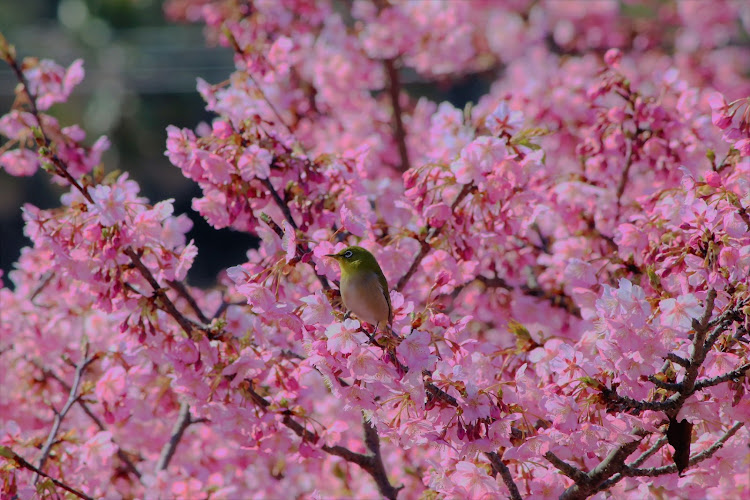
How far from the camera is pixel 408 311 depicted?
1995 mm

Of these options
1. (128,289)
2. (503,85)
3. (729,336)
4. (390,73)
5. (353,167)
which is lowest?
(729,336)

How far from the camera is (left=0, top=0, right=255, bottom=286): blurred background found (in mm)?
11680

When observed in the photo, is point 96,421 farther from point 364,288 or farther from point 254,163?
point 364,288

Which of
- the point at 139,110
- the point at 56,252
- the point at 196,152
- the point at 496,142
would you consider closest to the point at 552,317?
the point at 496,142

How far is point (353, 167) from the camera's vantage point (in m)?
2.80

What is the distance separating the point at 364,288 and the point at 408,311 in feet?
0.47

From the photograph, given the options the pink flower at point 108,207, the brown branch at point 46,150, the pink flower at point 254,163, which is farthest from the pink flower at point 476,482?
the brown branch at point 46,150

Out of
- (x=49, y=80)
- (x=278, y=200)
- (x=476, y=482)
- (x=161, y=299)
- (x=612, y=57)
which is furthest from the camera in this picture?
(x=49, y=80)

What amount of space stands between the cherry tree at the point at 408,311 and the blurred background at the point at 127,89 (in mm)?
7656

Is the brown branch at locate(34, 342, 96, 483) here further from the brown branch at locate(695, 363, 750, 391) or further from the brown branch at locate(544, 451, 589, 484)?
the brown branch at locate(695, 363, 750, 391)

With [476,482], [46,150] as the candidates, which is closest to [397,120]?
[46,150]

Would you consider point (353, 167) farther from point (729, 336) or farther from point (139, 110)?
point (139, 110)

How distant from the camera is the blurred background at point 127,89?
38.3 ft

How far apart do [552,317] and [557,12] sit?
559 cm
